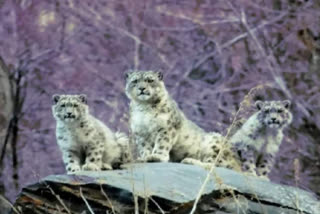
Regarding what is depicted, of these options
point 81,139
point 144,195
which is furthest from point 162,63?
point 144,195

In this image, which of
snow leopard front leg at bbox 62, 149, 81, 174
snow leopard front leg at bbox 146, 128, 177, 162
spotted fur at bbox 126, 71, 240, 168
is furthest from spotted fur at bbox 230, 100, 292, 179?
snow leopard front leg at bbox 62, 149, 81, 174

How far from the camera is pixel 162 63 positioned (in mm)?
23125

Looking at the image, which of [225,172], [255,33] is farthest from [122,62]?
[225,172]

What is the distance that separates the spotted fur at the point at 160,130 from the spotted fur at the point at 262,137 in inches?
8.3

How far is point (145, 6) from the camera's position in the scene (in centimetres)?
2469

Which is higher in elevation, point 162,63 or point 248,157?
point 162,63

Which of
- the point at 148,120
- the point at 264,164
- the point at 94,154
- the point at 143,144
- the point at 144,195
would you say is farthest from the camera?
the point at 264,164

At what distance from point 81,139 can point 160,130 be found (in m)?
1.15

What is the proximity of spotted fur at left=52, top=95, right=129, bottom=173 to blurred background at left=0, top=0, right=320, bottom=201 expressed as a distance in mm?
6967

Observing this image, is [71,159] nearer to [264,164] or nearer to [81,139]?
[81,139]

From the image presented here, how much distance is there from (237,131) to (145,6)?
31.1 ft

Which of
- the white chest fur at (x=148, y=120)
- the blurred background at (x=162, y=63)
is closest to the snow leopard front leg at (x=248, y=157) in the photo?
the white chest fur at (x=148, y=120)

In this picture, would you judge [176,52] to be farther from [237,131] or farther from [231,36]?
[237,131]

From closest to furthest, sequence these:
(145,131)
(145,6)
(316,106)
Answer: (145,131), (316,106), (145,6)
